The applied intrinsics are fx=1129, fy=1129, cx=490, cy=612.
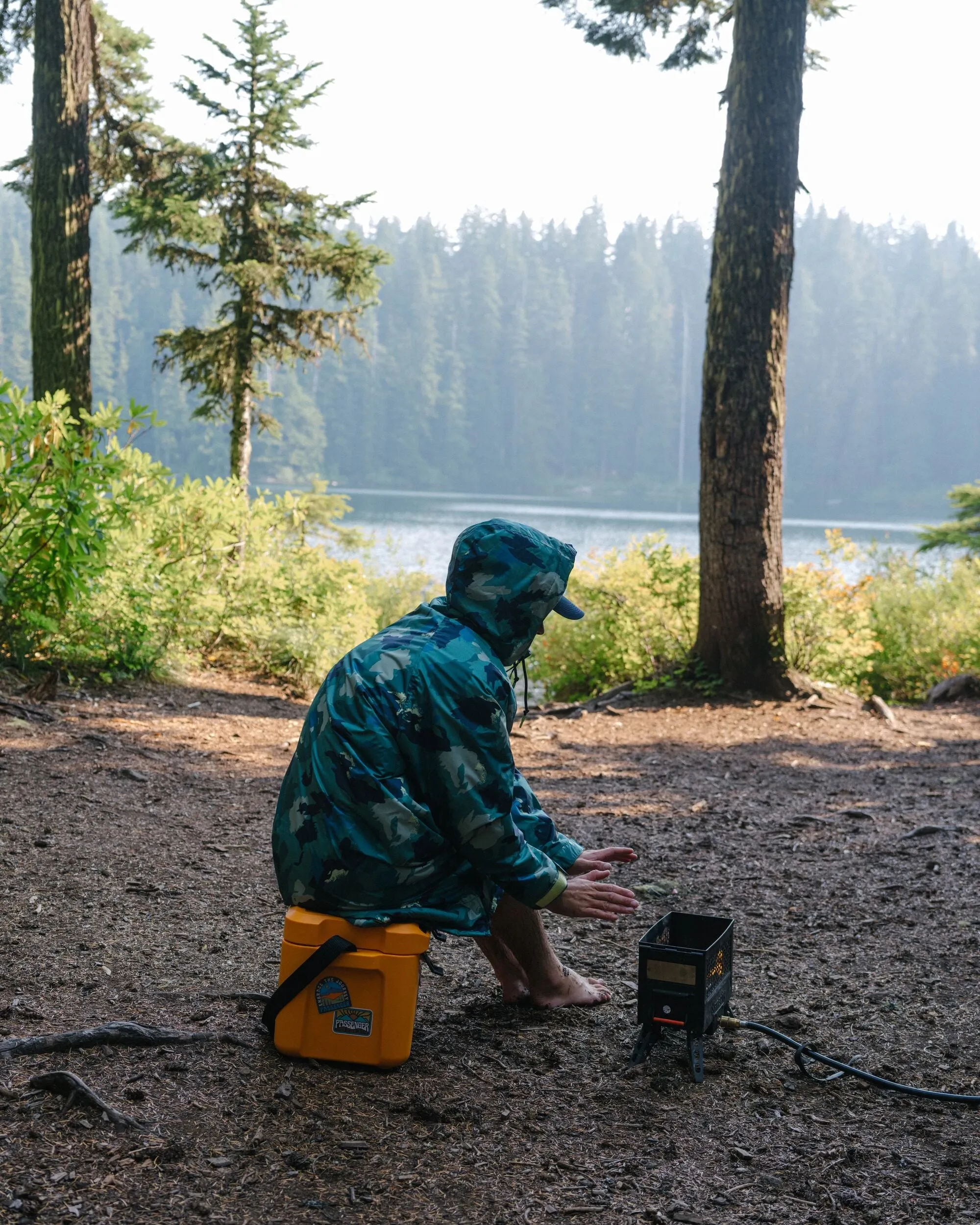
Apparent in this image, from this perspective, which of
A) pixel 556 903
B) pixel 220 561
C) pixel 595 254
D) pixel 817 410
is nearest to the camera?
pixel 556 903

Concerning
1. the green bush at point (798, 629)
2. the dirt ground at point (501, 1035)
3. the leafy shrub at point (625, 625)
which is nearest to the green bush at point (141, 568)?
the dirt ground at point (501, 1035)

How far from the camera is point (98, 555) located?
6.49 metres

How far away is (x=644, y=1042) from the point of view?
280 cm

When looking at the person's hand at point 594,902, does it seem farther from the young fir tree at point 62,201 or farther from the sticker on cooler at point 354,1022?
the young fir tree at point 62,201

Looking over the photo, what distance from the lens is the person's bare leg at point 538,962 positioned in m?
2.92

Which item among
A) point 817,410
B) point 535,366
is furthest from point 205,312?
point 817,410

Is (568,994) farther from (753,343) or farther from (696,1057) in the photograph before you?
(753,343)

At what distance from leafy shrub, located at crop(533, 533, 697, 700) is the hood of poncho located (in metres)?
6.56

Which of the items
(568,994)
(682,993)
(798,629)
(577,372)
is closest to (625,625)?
(798,629)

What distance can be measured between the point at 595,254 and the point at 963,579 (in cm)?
10902

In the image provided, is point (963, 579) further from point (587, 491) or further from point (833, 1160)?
point (587, 491)

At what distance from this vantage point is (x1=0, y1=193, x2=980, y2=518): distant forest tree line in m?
93.9

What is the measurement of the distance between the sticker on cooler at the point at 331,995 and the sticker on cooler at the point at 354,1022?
1 cm

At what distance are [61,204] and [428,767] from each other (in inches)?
335
